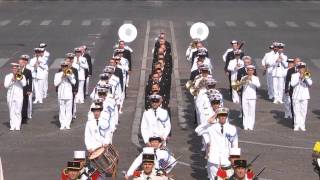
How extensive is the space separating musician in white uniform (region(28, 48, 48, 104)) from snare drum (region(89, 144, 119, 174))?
14.2m

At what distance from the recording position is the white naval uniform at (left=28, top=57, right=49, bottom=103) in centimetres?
3241

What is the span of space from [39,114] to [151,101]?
31.1 feet

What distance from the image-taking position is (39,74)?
108ft

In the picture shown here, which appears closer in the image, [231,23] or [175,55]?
[175,55]

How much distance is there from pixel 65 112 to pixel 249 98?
17.6ft

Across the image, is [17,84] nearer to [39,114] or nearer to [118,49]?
[39,114]

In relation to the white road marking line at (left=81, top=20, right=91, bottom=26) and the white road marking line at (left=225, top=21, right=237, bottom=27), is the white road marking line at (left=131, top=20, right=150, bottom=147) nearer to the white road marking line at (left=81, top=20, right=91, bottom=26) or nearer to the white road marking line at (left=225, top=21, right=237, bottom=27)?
the white road marking line at (left=225, top=21, right=237, bottom=27)

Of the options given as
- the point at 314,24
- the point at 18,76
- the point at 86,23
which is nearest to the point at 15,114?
the point at 18,76

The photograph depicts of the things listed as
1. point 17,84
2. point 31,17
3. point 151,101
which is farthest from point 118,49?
point 31,17

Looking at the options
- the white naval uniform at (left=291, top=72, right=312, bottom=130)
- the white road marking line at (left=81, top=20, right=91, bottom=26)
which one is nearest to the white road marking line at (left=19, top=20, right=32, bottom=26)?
the white road marking line at (left=81, top=20, right=91, bottom=26)

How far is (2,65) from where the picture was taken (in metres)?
42.7

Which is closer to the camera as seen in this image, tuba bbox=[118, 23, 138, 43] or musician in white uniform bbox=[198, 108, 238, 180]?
musician in white uniform bbox=[198, 108, 238, 180]

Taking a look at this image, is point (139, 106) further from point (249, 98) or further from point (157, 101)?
point (157, 101)

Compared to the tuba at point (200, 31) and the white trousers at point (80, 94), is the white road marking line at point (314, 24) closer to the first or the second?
the tuba at point (200, 31)
